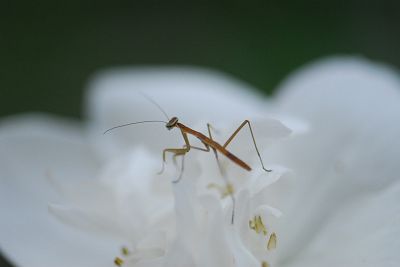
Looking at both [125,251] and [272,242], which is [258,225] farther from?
[125,251]

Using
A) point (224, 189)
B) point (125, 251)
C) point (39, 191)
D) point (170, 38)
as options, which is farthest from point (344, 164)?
point (170, 38)

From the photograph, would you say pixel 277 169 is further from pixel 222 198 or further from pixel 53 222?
pixel 53 222

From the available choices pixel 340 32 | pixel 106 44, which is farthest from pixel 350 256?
pixel 106 44

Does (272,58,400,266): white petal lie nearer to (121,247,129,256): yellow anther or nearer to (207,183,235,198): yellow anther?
(207,183,235,198): yellow anther

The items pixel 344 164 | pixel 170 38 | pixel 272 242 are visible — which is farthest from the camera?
pixel 170 38

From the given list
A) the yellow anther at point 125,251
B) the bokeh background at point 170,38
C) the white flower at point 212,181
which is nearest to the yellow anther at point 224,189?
the white flower at point 212,181

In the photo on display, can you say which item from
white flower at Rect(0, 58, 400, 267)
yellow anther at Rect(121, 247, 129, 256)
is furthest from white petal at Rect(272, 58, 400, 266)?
yellow anther at Rect(121, 247, 129, 256)

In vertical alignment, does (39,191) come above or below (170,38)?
above
